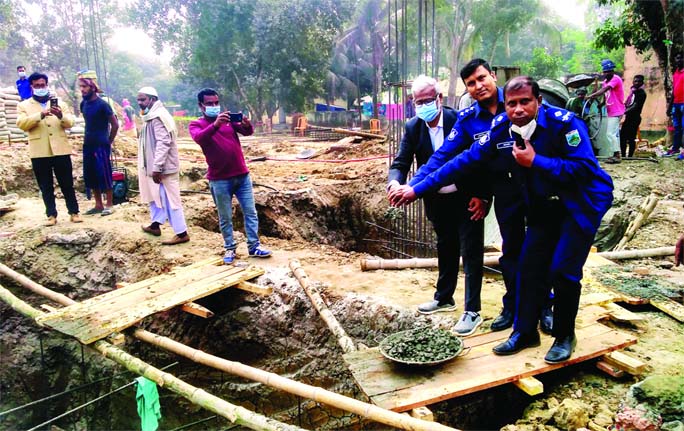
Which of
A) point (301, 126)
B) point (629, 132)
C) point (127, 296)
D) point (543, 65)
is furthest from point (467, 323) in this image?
point (543, 65)

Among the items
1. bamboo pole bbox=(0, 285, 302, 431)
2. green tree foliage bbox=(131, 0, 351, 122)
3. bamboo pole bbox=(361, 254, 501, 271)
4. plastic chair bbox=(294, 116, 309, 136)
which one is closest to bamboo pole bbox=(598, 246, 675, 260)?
bamboo pole bbox=(361, 254, 501, 271)

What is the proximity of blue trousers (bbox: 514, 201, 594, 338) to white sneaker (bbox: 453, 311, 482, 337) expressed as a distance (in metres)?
0.47

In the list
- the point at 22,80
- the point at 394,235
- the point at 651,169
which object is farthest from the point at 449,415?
the point at 22,80

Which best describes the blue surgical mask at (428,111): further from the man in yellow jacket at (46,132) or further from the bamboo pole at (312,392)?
the man in yellow jacket at (46,132)

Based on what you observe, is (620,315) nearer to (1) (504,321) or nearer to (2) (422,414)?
(1) (504,321)

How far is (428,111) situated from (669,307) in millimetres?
2358

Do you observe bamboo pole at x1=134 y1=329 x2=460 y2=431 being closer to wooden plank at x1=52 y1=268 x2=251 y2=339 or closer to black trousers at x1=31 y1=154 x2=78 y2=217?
wooden plank at x1=52 y1=268 x2=251 y2=339

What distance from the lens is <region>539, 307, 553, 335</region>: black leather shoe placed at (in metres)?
3.34

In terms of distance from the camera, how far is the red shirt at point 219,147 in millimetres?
5098

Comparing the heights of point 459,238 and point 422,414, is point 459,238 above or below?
above

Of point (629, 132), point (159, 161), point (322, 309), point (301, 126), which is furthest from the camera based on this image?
point (301, 126)

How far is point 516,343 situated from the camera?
3107 millimetres

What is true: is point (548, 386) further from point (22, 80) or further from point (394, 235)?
point (22, 80)

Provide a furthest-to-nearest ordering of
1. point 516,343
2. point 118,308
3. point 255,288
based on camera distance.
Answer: point 255,288, point 118,308, point 516,343
